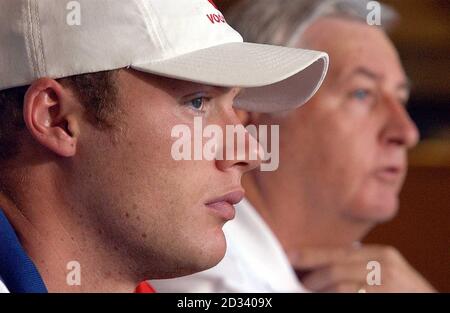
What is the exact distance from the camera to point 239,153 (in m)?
0.98

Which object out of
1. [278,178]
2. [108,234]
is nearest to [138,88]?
[108,234]

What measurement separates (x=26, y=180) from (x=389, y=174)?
1.01 metres

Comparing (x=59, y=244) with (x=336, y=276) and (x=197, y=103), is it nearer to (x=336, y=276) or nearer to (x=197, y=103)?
(x=197, y=103)

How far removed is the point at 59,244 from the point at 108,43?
204mm

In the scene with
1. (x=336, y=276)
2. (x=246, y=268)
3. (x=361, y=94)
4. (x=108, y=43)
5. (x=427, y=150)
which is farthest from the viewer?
(x=427, y=150)

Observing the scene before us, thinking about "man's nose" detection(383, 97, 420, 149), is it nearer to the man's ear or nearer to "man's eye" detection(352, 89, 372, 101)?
"man's eye" detection(352, 89, 372, 101)

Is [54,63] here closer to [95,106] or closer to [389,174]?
[95,106]

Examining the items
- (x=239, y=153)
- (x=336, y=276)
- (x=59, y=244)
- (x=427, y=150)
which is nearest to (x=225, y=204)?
(x=239, y=153)

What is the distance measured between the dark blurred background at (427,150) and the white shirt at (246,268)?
56 cm

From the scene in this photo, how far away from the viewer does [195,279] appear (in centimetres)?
149

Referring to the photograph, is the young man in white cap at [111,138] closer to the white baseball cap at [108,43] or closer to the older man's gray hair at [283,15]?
the white baseball cap at [108,43]

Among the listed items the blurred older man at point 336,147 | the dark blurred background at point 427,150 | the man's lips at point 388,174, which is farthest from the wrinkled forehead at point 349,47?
the dark blurred background at point 427,150

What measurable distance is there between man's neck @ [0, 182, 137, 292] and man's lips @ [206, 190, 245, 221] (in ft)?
0.34

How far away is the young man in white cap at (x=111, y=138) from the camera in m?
0.93
